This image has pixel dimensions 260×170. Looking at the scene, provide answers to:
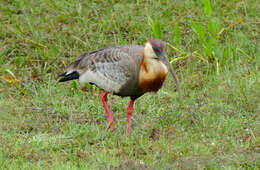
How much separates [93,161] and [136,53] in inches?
50.3

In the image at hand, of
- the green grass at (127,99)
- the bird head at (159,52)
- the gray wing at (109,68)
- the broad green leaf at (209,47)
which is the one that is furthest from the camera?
the broad green leaf at (209,47)

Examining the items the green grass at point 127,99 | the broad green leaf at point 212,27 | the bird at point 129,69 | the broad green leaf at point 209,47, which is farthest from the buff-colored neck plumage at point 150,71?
the broad green leaf at point 212,27

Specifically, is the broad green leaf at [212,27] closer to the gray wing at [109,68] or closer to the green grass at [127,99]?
the green grass at [127,99]

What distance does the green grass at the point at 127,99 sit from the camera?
5.10 m

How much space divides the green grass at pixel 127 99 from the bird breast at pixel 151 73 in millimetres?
511

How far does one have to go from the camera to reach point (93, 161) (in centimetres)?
497

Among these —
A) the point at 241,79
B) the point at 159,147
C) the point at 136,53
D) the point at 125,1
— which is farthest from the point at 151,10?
the point at 159,147

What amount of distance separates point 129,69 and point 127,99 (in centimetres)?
136

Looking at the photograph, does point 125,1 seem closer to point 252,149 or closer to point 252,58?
point 252,58

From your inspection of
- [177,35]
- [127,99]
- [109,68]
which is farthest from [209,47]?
[109,68]

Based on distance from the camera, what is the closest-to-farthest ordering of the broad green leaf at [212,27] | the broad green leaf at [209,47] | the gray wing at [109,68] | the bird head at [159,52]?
the bird head at [159,52] → the gray wing at [109,68] → the broad green leaf at [209,47] → the broad green leaf at [212,27]

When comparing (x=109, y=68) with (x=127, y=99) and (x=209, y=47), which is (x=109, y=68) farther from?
(x=209, y=47)

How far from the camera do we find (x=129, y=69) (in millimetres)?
5570

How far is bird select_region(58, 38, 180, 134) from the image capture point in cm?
546
